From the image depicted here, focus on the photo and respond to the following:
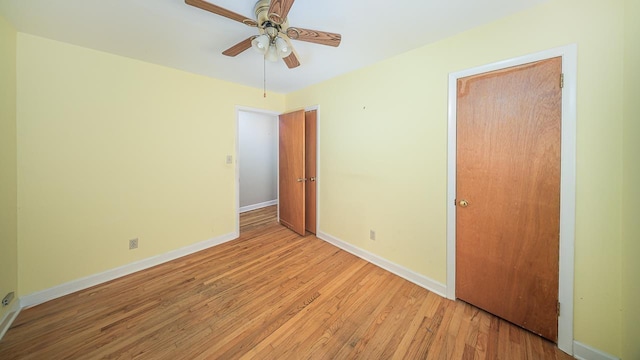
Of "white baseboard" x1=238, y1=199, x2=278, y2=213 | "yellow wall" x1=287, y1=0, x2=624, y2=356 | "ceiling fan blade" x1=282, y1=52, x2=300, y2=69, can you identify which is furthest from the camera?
"white baseboard" x1=238, y1=199, x2=278, y2=213

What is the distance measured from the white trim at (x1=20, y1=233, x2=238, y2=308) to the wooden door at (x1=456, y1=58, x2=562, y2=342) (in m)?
3.08

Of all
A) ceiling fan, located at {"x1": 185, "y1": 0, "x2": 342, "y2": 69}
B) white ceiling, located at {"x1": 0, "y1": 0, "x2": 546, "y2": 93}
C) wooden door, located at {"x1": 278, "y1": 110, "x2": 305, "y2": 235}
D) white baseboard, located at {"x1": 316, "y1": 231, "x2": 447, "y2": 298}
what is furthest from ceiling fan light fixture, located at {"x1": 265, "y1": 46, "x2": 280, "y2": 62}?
white baseboard, located at {"x1": 316, "y1": 231, "x2": 447, "y2": 298}

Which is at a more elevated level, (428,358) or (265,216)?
(265,216)

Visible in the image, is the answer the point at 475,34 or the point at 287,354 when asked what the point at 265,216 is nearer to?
the point at 287,354

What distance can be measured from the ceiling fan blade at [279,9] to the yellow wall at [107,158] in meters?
1.93

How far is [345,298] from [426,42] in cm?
248

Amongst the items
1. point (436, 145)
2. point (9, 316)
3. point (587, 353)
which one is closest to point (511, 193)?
point (436, 145)

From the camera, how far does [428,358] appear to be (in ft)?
4.35

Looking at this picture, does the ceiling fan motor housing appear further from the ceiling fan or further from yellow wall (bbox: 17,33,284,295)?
yellow wall (bbox: 17,33,284,295)

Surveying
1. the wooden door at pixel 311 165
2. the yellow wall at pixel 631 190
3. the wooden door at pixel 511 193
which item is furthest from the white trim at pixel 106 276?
the yellow wall at pixel 631 190

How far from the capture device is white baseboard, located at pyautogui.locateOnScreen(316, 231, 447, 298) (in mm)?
1938

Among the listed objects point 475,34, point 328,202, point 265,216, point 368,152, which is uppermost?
point 475,34

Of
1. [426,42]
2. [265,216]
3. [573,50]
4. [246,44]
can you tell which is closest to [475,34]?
[426,42]

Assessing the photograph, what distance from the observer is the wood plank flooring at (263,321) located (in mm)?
1367
